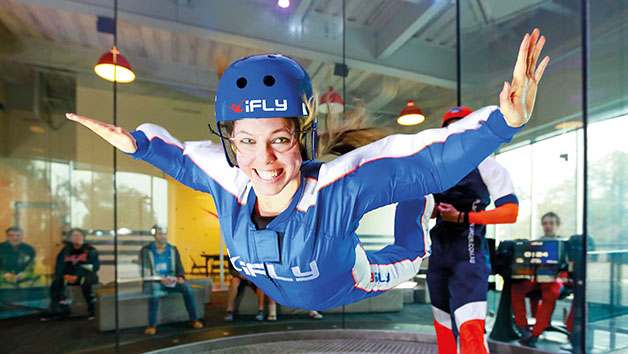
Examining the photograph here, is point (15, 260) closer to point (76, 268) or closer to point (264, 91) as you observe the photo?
point (76, 268)

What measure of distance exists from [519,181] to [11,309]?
6.79 meters

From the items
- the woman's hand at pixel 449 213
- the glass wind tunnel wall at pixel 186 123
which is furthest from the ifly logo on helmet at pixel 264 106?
the glass wind tunnel wall at pixel 186 123

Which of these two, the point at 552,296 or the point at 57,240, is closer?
the point at 552,296

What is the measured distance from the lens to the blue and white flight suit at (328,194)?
0.96m

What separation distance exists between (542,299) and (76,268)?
5914 millimetres

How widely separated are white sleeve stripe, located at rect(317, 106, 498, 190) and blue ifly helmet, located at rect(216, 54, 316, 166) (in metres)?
0.18

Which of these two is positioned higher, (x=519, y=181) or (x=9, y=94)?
(x=9, y=94)

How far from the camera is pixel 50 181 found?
14.7 ft

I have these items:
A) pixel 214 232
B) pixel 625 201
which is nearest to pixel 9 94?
pixel 214 232

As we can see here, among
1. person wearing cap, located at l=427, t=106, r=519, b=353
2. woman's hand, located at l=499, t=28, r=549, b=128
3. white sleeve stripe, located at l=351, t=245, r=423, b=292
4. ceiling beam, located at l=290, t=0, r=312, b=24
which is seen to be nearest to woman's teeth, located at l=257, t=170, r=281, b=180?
white sleeve stripe, located at l=351, t=245, r=423, b=292

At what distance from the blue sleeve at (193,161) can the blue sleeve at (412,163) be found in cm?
39

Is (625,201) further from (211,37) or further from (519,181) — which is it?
(211,37)

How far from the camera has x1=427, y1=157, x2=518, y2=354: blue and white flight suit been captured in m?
2.16

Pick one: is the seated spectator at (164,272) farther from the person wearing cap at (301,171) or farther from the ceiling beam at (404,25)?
the ceiling beam at (404,25)
